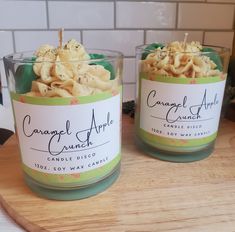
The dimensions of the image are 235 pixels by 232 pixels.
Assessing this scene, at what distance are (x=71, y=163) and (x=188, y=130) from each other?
0.16 metres

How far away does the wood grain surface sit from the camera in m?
0.28

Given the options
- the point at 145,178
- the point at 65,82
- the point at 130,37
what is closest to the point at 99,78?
the point at 65,82

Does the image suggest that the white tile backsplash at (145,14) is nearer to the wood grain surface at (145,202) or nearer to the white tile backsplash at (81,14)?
the white tile backsplash at (81,14)

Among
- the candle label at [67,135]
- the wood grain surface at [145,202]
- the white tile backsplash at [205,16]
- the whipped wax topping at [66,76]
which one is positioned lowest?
the wood grain surface at [145,202]

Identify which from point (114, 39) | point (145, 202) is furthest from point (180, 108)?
point (114, 39)

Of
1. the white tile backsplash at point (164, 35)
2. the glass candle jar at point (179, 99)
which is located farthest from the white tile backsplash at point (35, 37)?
the glass candle jar at point (179, 99)

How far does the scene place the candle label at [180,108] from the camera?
36 centimetres

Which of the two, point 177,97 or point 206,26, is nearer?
point 177,97

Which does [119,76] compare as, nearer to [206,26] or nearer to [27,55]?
[27,55]

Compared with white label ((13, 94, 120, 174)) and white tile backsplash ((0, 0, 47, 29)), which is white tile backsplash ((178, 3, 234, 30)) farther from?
white label ((13, 94, 120, 174))

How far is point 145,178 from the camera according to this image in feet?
1.19

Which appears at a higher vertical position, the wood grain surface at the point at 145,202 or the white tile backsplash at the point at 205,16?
the white tile backsplash at the point at 205,16

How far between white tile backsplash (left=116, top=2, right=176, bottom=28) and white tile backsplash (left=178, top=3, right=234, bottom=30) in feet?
0.08

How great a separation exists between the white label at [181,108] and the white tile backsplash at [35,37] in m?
0.29
